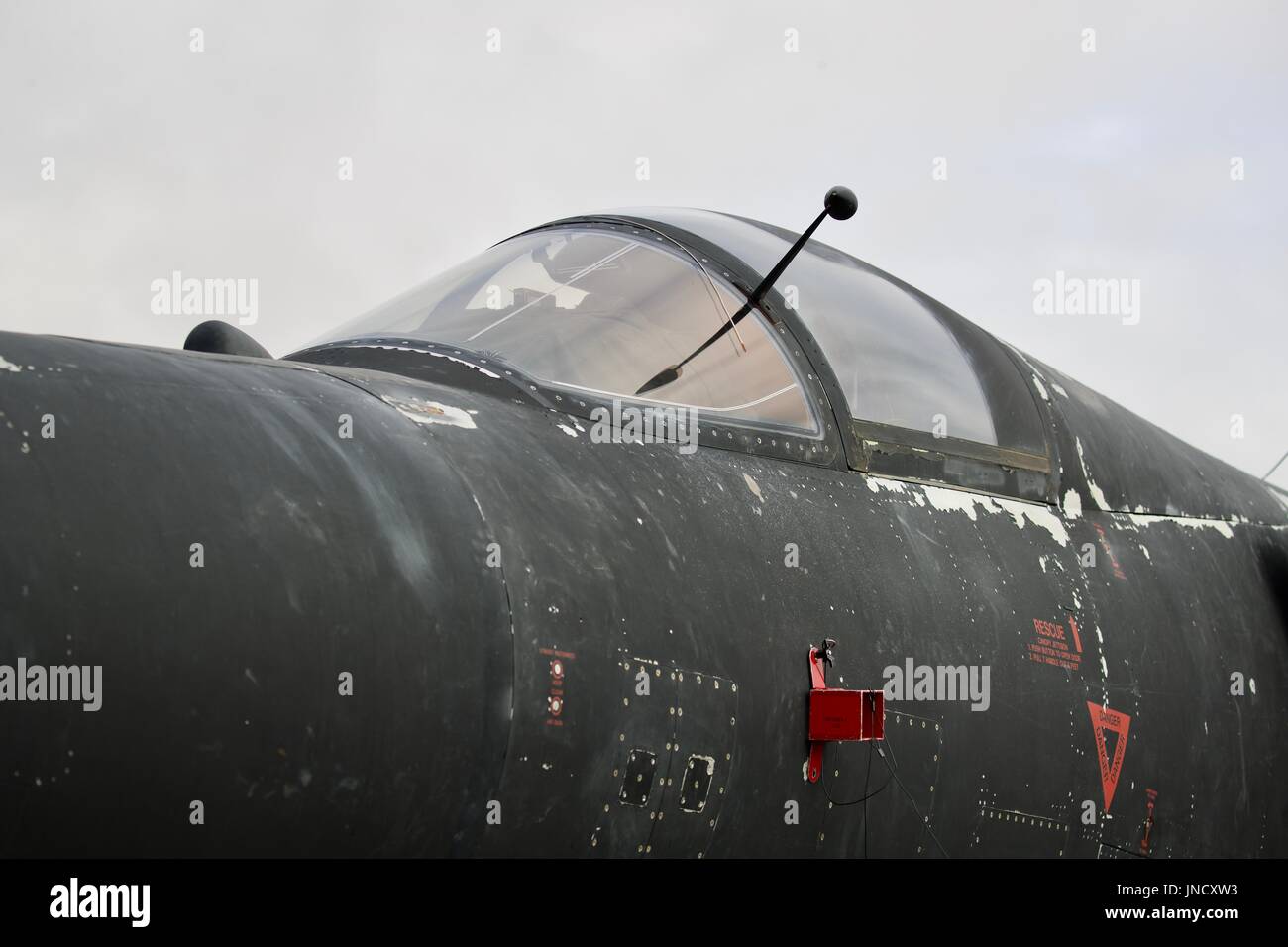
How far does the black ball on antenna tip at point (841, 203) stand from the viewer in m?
4.85

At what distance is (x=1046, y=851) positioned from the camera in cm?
453

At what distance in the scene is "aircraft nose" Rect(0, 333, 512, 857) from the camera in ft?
7.61

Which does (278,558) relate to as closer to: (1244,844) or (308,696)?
(308,696)

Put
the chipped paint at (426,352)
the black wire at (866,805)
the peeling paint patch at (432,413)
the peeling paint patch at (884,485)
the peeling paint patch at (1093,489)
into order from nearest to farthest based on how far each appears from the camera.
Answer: the peeling paint patch at (432,413) < the black wire at (866,805) < the chipped paint at (426,352) < the peeling paint patch at (884,485) < the peeling paint patch at (1093,489)

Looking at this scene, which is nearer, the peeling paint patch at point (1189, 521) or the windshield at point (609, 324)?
the windshield at point (609, 324)

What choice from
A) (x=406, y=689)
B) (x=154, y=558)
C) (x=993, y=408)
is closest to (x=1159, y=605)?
(x=993, y=408)

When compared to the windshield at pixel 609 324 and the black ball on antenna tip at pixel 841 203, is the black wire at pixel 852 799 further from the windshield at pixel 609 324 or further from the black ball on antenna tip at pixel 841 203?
the black ball on antenna tip at pixel 841 203

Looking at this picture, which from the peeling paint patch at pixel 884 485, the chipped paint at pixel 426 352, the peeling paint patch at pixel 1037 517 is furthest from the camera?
the peeling paint patch at pixel 1037 517

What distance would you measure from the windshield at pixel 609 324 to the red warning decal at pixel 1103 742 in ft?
4.42
